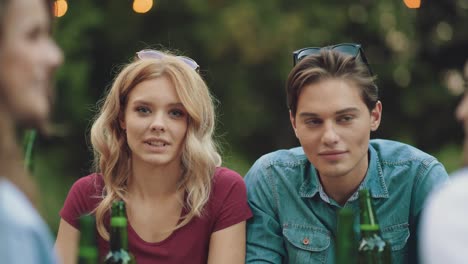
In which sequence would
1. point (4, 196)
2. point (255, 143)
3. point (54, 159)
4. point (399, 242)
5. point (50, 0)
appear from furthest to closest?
point (255, 143) → point (54, 159) → point (399, 242) → point (50, 0) → point (4, 196)

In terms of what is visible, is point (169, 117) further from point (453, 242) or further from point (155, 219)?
point (453, 242)

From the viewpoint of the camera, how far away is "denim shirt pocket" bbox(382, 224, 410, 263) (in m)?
2.88

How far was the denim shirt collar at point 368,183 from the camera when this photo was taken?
2990 mm

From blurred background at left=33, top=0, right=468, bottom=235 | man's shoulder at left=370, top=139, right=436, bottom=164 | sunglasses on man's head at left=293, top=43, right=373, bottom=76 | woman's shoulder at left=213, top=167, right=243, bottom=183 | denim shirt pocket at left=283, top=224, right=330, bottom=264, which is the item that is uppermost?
sunglasses on man's head at left=293, top=43, right=373, bottom=76

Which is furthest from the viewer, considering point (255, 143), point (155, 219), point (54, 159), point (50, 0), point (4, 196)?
point (255, 143)

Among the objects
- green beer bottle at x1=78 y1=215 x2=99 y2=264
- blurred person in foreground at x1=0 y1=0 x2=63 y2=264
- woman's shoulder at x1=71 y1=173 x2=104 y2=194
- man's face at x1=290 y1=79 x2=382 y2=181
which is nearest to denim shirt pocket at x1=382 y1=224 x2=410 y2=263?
man's face at x1=290 y1=79 x2=382 y2=181

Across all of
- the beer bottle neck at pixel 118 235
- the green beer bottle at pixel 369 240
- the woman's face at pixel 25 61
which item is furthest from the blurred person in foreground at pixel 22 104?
the green beer bottle at pixel 369 240

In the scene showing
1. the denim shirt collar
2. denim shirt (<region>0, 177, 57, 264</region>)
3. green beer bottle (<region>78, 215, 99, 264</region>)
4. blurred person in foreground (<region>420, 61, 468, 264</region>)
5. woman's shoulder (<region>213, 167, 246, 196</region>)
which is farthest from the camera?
woman's shoulder (<region>213, 167, 246, 196</region>)

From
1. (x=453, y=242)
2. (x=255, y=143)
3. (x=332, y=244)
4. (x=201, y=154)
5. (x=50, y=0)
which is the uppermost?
(x=50, y=0)

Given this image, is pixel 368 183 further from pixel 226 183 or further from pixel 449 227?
pixel 449 227

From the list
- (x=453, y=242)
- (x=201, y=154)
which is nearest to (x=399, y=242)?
(x=201, y=154)

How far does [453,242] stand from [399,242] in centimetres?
147

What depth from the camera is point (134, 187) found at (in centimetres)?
317

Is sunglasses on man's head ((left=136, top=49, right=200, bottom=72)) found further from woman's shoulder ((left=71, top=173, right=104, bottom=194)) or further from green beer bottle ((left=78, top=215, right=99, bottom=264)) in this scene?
green beer bottle ((left=78, top=215, right=99, bottom=264))
